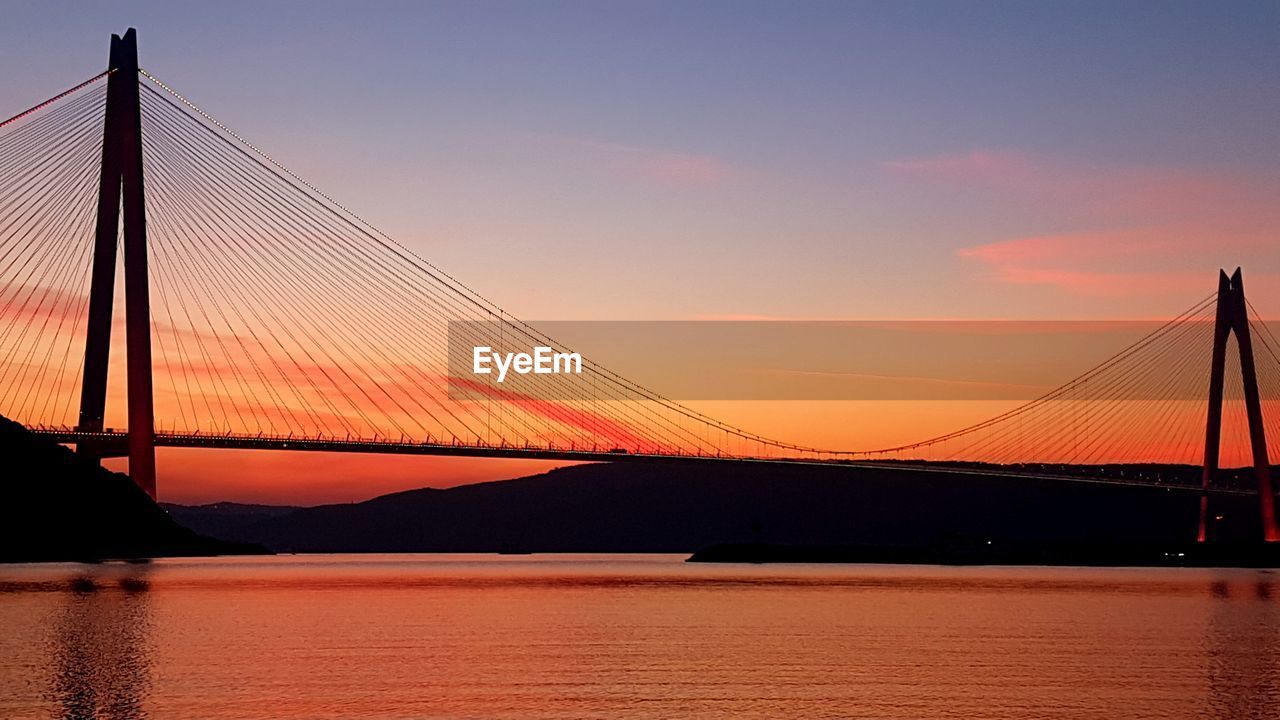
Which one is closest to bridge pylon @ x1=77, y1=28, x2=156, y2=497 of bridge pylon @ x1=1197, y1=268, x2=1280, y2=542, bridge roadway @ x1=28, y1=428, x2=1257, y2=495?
bridge roadway @ x1=28, y1=428, x2=1257, y2=495

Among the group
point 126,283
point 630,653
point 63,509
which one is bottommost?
point 630,653

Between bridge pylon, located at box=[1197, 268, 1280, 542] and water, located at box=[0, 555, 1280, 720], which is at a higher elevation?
bridge pylon, located at box=[1197, 268, 1280, 542]

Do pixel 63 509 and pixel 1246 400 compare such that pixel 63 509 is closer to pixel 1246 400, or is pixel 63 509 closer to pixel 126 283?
pixel 126 283

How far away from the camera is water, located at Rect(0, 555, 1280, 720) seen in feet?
76.8

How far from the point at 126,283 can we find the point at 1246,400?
56.8 meters

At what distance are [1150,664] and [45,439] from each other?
4741 centimetres

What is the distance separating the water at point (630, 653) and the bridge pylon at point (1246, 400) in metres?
23.4

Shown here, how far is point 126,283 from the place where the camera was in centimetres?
5950

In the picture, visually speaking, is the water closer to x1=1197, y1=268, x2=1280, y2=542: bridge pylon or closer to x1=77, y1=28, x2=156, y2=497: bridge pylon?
x1=77, y1=28, x2=156, y2=497: bridge pylon

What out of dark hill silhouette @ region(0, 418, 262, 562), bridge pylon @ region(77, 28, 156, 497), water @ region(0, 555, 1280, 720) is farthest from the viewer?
dark hill silhouette @ region(0, 418, 262, 562)

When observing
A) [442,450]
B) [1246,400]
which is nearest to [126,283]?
[442,450]

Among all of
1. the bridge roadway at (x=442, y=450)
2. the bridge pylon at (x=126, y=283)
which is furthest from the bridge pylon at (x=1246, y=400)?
the bridge pylon at (x=126, y=283)

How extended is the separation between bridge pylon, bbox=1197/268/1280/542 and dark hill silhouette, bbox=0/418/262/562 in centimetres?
5458

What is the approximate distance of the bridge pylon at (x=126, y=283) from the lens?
5950 centimetres
